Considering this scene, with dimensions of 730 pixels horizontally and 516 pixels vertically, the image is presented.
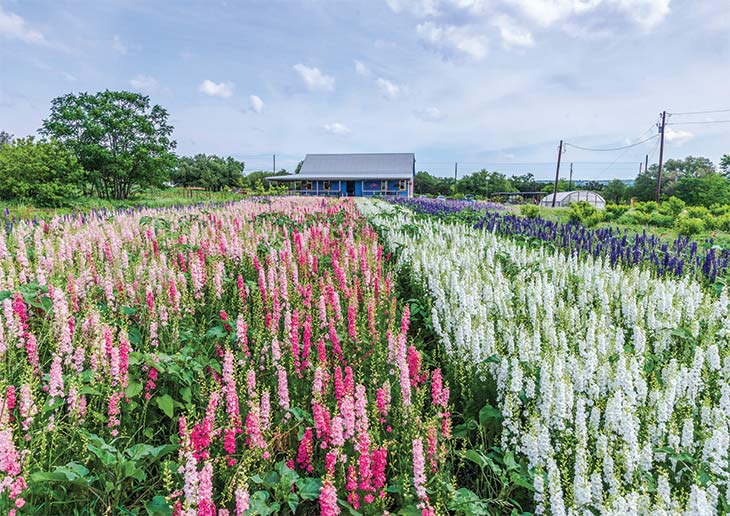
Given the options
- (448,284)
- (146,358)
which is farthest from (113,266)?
(448,284)

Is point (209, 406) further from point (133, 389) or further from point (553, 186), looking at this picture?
point (553, 186)

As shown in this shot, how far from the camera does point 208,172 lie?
208 feet

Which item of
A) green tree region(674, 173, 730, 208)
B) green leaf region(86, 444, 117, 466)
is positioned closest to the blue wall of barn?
green tree region(674, 173, 730, 208)

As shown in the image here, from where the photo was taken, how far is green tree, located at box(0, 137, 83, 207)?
20578 millimetres

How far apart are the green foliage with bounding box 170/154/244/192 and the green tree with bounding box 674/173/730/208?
182 feet

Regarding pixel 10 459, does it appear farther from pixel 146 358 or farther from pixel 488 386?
pixel 488 386

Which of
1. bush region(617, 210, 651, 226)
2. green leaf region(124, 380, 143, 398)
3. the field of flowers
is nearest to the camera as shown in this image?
the field of flowers

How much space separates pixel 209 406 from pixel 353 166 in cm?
5403

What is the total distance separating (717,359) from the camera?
3129 millimetres

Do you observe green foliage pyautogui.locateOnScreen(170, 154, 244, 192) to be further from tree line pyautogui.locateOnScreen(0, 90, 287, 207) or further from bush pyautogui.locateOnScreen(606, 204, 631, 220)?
bush pyautogui.locateOnScreen(606, 204, 631, 220)

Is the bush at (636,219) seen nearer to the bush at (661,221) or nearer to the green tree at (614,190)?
the bush at (661,221)

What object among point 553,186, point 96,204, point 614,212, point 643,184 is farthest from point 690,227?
point 553,186

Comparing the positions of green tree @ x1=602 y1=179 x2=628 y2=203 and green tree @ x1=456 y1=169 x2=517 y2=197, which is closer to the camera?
green tree @ x1=602 y1=179 x2=628 y2=203

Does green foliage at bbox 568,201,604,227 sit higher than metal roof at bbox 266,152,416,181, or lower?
lower
